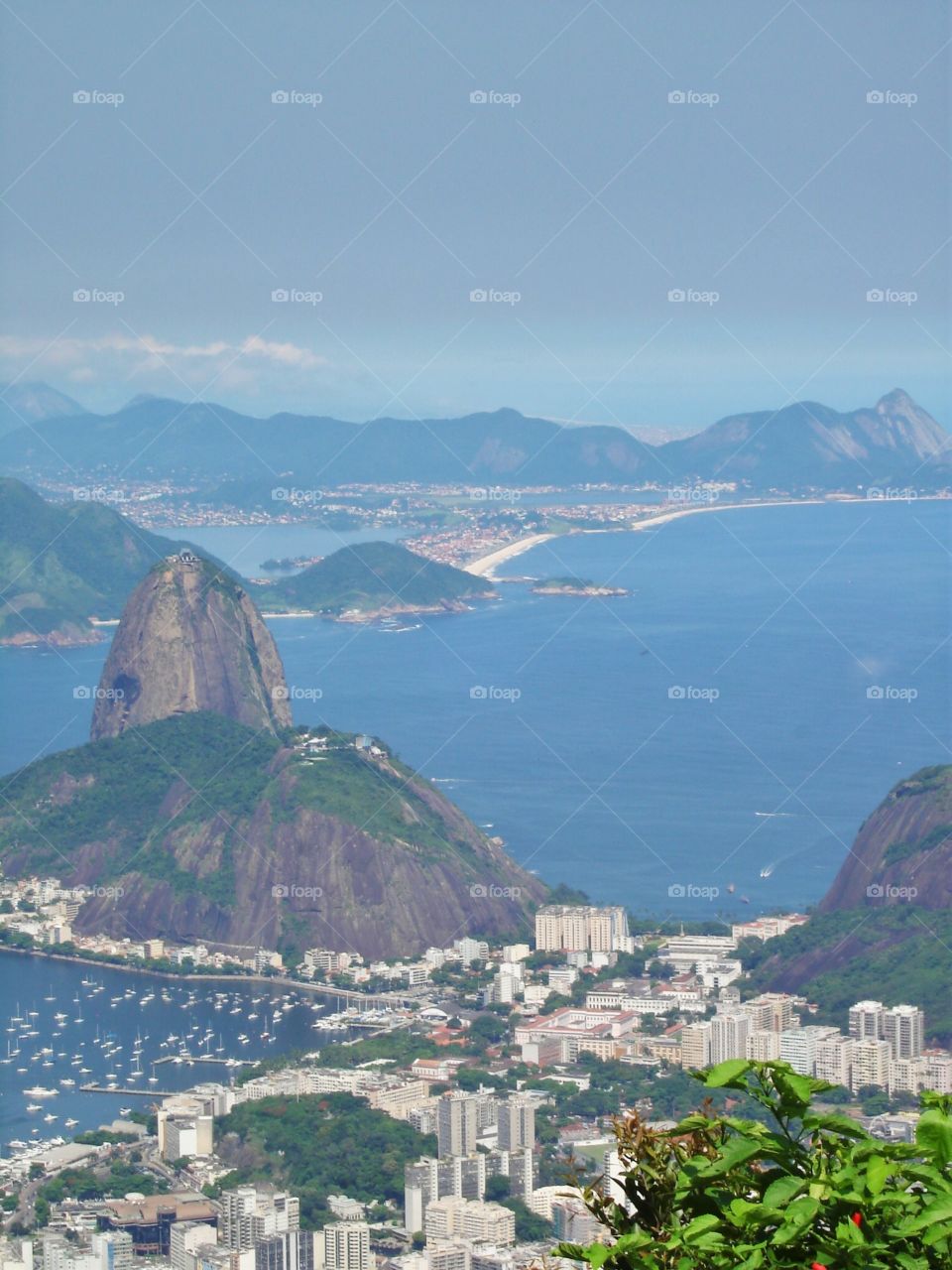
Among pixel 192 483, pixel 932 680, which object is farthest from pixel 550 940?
pixel 192 483

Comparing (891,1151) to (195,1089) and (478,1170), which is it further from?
(195,1089)

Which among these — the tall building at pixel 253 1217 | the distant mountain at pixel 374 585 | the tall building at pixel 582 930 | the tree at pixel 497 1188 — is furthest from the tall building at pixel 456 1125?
the distant mountain at pixel 374 585

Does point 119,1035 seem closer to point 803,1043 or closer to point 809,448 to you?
point 803,1043

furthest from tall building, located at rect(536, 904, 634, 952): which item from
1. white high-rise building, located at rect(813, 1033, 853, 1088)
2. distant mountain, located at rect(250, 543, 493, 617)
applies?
distant mountain, located at rect(250, 543, 493, 617)

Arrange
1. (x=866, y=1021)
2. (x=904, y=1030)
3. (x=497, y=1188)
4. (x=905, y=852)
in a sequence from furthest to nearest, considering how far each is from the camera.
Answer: (x=905, y=852)
(x=866, y=1021)
(x=904, y=1030)
(x=497, y=1188)

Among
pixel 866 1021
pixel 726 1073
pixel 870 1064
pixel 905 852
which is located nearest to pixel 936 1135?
pixel 726 1073
